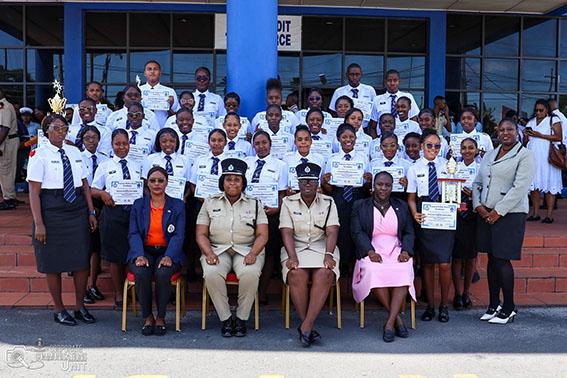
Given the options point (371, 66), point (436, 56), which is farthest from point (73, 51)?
point (436, 56)

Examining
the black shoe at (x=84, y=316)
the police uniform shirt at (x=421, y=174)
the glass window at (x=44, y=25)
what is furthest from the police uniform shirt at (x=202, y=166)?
the glass window at (x=44, y=25)

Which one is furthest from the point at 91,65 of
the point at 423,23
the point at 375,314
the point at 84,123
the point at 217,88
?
the point at 375,314

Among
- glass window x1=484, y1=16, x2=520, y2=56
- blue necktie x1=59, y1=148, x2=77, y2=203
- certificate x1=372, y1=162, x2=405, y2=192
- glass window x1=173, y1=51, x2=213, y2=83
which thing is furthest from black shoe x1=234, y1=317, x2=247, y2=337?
glass window x1=484, y1=16, x2=520, y2=56

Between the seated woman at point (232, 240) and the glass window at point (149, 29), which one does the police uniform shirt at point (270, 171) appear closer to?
the seated woman at point (232, 240)

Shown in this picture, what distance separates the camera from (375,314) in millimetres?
5980

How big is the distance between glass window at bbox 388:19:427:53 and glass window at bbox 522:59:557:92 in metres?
2.24

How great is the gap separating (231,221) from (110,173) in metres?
1.31

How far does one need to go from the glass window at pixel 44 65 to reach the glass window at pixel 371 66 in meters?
5.43

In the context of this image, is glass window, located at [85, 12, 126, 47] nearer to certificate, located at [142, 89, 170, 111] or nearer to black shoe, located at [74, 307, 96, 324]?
certificate, located at [142, 89, 170, 111]

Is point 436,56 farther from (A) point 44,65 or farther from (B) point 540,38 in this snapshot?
(A) point 44,65

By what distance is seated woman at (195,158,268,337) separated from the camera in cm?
531

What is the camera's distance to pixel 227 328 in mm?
5262

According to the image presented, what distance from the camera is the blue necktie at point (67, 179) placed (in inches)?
213

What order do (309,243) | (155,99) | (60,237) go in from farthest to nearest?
(155,99) → (309,243) → (60,237)
